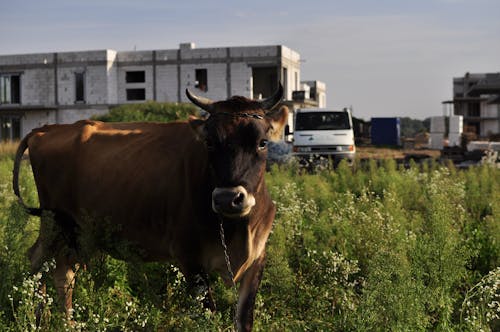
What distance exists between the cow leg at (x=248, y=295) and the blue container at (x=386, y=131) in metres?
52.5

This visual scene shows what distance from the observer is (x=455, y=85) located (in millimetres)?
88938

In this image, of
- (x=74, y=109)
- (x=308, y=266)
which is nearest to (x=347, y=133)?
(x=308, y=266)

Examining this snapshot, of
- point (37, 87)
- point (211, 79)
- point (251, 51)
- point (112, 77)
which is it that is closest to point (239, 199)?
point (251, 51)

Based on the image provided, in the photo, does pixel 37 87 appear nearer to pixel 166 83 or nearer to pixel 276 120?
pixel 166 83

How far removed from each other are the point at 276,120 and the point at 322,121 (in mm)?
20766

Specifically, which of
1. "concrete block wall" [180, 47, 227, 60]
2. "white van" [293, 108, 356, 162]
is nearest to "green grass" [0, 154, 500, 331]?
"white van" [293, 108, 356, 162]

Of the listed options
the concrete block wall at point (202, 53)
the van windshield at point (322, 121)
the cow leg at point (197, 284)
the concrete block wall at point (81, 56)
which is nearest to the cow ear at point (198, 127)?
the cow leg at point (197, 284)

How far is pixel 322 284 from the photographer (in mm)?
7148

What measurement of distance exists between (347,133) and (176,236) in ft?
68.0

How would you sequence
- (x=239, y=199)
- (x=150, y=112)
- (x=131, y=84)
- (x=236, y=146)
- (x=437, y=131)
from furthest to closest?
1. (x=131, y=84)
2. (x=437, y=131)
3. (x=150, y=112)
4. (x=236, y=146)
5. (x=239, y=199)

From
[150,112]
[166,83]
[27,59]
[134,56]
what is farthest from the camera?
[27,59]

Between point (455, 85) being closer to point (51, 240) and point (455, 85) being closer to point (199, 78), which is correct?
point (199, 78)

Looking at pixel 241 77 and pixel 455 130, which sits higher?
pixel 241 77

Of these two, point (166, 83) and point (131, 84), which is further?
point (131, 84)
